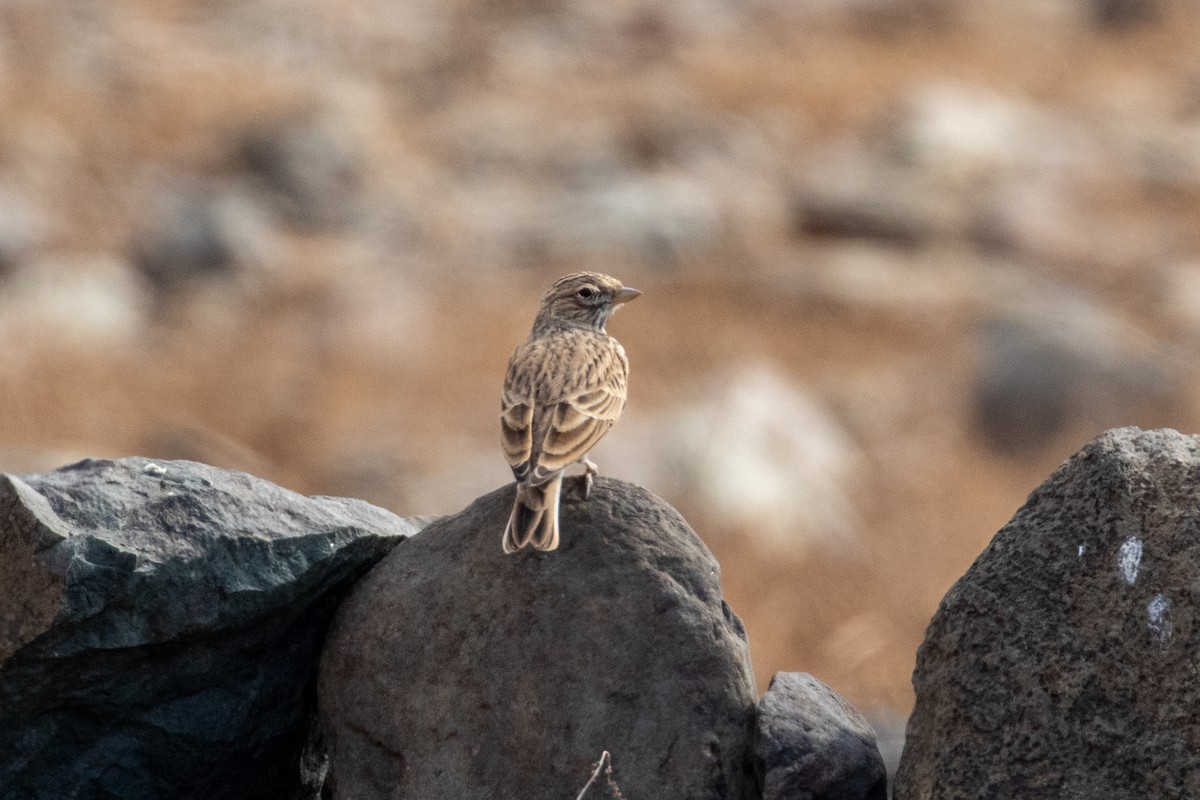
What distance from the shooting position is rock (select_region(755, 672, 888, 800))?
16.4 ft

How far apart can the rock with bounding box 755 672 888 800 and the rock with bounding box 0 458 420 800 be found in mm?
1358

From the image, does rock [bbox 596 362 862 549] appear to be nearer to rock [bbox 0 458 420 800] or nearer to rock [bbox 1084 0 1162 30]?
rock [bbox 0 458 420 800]

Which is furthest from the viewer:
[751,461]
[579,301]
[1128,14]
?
[1128,14]

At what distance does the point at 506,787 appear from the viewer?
509 centimetres

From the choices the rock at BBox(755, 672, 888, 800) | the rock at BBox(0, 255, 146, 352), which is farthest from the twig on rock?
the rock at BBox(0, 255, 146, 352)

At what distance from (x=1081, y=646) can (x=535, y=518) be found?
148 cm

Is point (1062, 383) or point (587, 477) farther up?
point (1062, 383)

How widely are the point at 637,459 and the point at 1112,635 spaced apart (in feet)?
30.8

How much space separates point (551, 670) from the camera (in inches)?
201

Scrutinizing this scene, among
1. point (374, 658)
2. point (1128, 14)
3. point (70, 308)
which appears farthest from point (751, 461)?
point (1128, 14)

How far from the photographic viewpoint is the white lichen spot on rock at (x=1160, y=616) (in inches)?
178

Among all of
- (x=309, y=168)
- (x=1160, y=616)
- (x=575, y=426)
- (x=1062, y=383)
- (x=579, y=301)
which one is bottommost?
(x=1160, y=616)

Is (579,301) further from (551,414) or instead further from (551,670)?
(551,670)

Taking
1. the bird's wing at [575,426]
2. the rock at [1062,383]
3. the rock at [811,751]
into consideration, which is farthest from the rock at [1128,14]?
the rock at [811,751]
